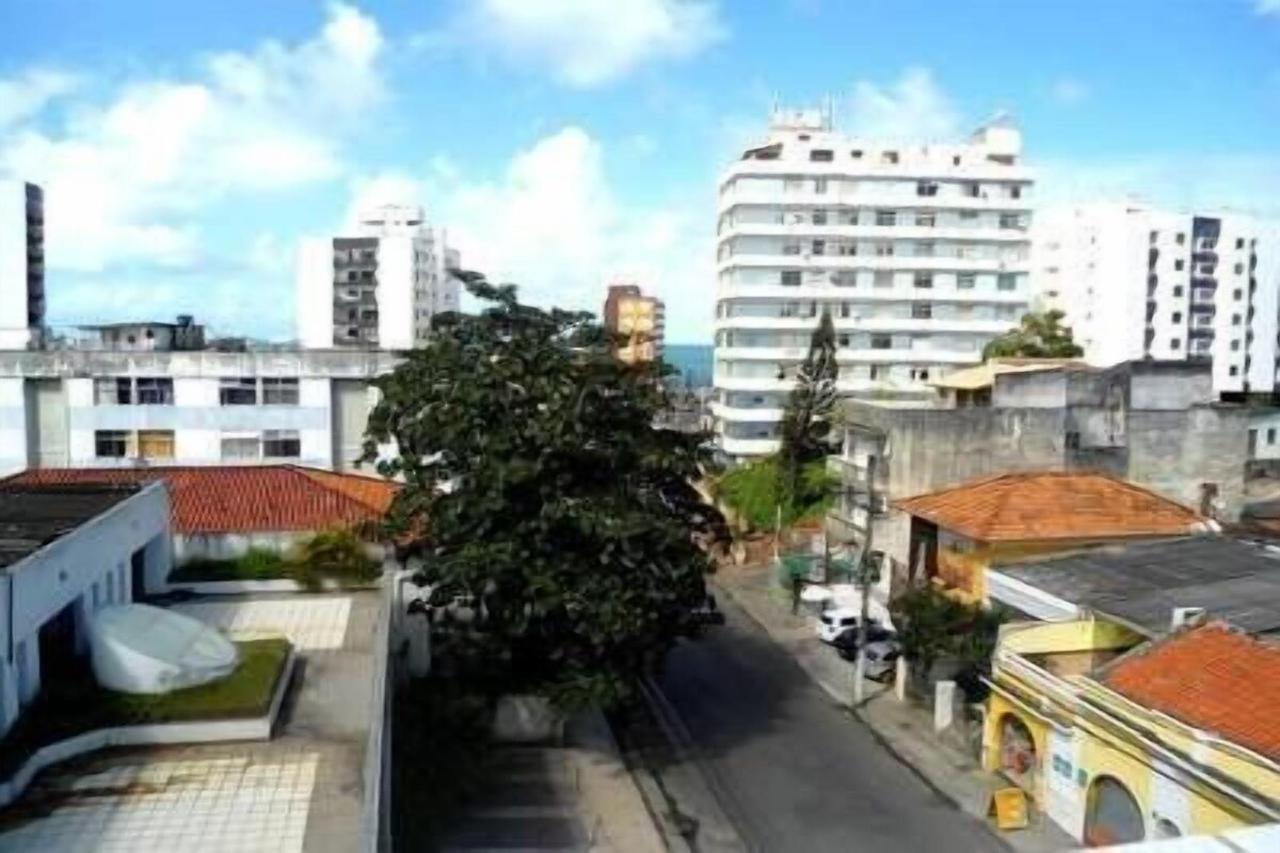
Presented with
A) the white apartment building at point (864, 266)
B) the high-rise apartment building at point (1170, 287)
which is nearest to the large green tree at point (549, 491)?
the white apartment building at point (864, 266)

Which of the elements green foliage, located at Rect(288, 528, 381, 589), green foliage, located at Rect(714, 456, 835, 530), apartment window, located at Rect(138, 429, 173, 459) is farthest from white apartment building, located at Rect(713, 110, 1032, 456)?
green foliage, located at Rect(288, 528, 381, 589)

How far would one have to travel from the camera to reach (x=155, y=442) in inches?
1585

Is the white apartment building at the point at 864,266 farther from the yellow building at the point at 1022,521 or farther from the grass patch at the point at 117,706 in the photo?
the grass patch at the point at 117,706

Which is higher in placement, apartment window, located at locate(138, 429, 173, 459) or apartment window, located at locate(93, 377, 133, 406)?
apartment window, located at locate(93, 377, 133, 406)

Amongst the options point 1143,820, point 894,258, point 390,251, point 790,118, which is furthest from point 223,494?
point 390,251

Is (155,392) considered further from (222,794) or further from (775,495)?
(222,794)

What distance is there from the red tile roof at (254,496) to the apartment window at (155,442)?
947 centimetres

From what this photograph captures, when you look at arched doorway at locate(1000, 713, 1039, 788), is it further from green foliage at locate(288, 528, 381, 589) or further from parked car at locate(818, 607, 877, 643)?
green foliage at locate(288, 528, 381, 589)

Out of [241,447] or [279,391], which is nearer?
[279,391]

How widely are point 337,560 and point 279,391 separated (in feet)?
Result: 55.1

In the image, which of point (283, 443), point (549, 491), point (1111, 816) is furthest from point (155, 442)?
point (1111, 816)

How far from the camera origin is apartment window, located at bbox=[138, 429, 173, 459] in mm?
40156

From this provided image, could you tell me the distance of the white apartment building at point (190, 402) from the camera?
3978 centimetres

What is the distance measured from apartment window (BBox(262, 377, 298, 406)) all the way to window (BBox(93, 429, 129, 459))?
4886mm
